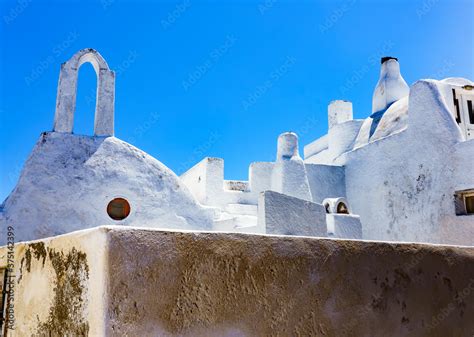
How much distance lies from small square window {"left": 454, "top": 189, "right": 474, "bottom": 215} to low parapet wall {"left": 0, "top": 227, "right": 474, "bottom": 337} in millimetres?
8607

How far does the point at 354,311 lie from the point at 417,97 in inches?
435

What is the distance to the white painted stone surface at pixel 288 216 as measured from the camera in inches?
309

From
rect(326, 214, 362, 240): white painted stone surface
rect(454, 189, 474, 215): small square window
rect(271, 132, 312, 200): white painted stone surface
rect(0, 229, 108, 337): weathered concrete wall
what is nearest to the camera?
rect(0, 229, 108, 337): weathered concrete wall

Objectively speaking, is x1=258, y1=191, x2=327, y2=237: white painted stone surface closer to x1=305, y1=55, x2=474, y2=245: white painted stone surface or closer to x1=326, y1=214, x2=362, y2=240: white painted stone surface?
x1=326, y1=214, x2=362, y2=240: white painted stone surface

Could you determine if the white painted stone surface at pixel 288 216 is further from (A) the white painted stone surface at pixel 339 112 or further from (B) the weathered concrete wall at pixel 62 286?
(A) the white painted stone surface at pixel 339 112

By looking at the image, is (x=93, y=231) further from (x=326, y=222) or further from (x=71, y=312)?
(x=326, y=222)

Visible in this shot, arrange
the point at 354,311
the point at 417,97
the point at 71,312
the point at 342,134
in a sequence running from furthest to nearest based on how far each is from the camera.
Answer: the point at 342,134, the point at 417,97, the point at 354,311, the point at 71,312

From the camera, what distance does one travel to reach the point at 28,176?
7.13 metres

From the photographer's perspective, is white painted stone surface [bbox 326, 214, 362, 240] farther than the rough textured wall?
Yes

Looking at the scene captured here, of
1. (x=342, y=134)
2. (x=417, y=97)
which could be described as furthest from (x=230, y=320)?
(x=342, y=134)

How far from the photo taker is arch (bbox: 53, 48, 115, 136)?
7.84m

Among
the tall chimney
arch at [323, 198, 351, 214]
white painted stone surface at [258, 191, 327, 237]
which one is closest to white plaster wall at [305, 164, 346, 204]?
the tall chimney

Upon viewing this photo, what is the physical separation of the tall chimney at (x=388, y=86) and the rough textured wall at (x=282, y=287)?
14.2 metres

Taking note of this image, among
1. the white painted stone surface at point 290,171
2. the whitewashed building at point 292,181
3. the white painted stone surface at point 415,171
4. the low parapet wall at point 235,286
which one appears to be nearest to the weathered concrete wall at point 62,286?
the low parapet wall at point 235,286
